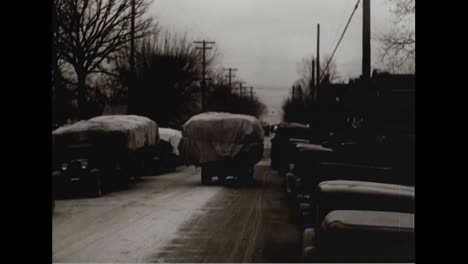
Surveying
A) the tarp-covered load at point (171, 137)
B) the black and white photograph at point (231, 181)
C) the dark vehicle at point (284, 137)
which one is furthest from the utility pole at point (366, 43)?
the tarp-covered load at point (171, 137)

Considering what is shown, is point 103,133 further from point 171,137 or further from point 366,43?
point 171,137

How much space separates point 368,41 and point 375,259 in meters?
13.6

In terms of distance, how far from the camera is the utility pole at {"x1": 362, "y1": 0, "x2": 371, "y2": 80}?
1845cm

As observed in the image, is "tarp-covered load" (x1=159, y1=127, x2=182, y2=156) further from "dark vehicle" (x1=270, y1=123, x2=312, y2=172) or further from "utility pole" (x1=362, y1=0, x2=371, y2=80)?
"utility pole" (x1=362, y1=0, x2=371, y2=80)

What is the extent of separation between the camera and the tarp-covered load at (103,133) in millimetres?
23578

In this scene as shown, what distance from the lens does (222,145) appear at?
87.5 ft

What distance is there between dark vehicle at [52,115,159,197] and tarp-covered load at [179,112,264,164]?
1948mm

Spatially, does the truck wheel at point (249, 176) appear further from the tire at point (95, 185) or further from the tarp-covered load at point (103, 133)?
the tire at point (95, 185)

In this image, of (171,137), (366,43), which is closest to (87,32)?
(171,137)

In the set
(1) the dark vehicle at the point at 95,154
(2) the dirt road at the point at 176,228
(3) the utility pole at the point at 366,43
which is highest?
(3) the utility pole at the point at 366,43

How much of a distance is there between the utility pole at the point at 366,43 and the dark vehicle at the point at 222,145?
8.56m

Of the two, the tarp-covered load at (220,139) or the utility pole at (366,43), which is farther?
the tarp-covered load at (220,139)

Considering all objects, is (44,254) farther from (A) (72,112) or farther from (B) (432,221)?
(A) (72,112)

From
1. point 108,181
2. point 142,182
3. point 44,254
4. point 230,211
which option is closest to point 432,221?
point 44,254
